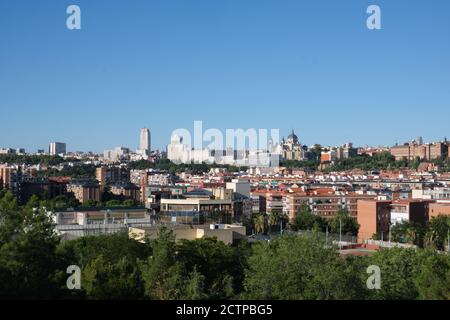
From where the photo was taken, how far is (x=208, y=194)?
1112 inches

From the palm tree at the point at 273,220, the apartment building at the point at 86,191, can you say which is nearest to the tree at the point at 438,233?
the palm tree at the point at 273,220

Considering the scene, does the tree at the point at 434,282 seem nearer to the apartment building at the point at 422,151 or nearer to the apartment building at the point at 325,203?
the apartment building at the point at 325,203

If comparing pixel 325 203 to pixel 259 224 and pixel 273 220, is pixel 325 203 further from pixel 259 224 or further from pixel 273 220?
pixel 259 224

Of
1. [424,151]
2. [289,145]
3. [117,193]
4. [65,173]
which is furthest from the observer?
[289,145]

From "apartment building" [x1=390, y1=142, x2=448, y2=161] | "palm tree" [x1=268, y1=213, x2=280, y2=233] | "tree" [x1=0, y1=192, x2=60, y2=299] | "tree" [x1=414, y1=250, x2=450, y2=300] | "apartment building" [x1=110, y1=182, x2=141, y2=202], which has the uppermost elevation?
"apartment building" [x1=390, y1=142, x2=448, y2=161]

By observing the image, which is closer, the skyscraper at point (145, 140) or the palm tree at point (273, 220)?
the palm tree at point (273, 220)

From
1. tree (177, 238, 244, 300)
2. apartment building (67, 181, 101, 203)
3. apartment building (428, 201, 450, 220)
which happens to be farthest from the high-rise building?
tree (177, 238, 244, 300)

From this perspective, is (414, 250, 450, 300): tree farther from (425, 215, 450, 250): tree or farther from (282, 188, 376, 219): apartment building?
(282, 188, 376, 219): apartment building

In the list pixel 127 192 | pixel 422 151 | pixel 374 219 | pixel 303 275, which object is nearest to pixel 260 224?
pixel 374 219

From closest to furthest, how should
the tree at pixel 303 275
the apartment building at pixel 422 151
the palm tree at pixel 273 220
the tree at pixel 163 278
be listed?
1. the tree at pixel 303 275
2. the tree at pixel 163 278
3. the palm tree at pixel 273 220
4. the apartment building at pixel 422 151

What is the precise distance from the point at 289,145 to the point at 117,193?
4262 cm
